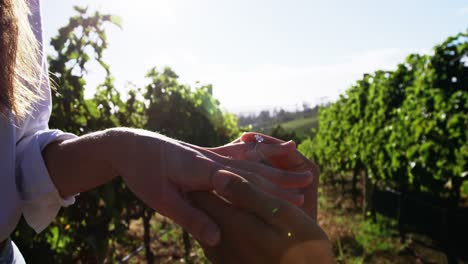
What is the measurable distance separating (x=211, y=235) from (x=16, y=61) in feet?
2.94

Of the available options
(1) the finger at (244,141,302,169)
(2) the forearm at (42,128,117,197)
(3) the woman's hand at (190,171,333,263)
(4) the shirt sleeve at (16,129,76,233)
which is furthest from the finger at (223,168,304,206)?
(4) the shirt sleeve at (16,129,76,233)

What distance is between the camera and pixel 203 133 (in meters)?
6.91

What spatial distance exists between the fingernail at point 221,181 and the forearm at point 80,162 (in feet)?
1.15

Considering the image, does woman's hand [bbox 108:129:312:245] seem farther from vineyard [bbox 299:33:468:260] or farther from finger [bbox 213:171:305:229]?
vineyard [bbox 299:33:468:260]

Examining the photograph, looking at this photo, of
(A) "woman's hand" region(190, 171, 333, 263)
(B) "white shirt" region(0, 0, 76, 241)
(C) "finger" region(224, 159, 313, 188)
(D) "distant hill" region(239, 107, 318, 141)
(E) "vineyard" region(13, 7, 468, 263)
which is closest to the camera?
(A) "woman's hand" region(190, 171, 333, 263)

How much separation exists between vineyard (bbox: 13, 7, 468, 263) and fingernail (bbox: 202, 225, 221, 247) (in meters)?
1.18

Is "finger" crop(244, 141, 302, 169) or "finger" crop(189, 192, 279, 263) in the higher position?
"finger" crop(244, 141, 302, 169)

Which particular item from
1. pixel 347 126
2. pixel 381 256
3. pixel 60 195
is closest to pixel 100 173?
pixel 60 195

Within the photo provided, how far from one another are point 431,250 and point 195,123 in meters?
6.35

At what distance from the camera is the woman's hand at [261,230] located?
2.38ft

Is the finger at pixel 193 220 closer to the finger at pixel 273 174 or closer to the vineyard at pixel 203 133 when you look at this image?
the finger at pixel 273 174

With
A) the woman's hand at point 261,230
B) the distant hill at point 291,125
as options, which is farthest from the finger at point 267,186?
the distant hill at point 291,125

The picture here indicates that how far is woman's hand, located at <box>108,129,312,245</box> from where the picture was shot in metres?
0.87

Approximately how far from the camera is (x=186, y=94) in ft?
21.8
